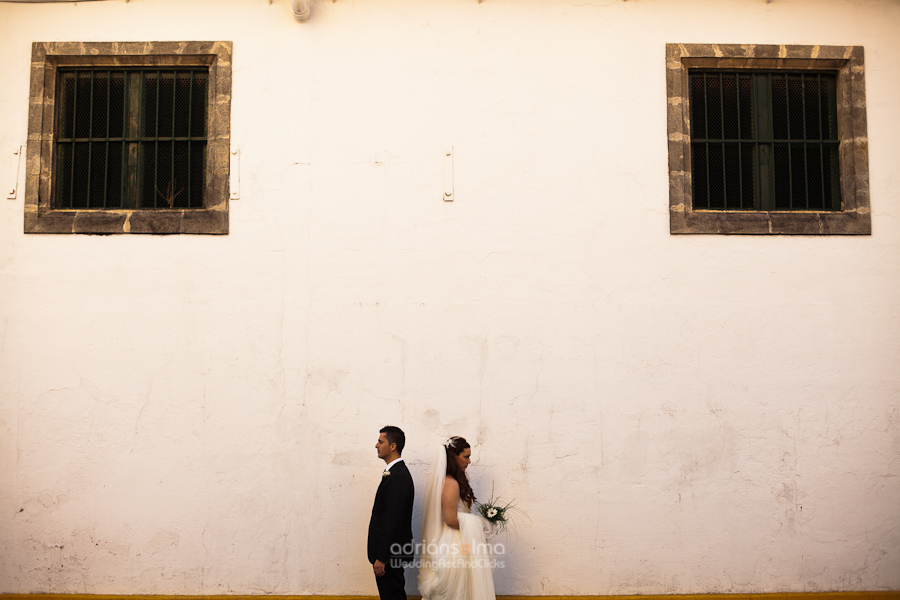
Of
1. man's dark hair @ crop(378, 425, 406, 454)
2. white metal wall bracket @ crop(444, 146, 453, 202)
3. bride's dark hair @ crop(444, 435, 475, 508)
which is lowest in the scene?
bride's dark hair @ crop(444, 435, 475, 508)

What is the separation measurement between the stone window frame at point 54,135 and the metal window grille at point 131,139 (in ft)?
0.35

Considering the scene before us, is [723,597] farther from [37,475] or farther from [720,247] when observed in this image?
[37,475]

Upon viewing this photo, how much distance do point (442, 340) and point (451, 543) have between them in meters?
1.74

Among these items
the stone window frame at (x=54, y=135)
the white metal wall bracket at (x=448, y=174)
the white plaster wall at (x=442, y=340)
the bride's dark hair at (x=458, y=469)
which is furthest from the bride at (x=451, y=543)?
the stone window frame at (x=54, y=135)

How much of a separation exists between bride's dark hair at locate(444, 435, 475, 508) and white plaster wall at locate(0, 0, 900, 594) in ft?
1.94

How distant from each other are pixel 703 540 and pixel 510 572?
1712 millimetres

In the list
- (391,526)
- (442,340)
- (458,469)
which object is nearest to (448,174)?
(442,340)

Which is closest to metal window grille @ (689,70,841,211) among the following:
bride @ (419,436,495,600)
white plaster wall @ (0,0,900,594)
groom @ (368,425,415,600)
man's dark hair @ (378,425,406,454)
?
white plaster wall @ (0,0,900,594)

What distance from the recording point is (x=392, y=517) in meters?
5.12

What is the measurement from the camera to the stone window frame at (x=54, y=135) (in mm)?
6164

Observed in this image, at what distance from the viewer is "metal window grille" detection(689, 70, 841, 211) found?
6477mm

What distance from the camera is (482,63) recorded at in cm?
635

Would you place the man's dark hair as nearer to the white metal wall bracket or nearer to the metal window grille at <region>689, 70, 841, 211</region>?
the white metal wall bracket

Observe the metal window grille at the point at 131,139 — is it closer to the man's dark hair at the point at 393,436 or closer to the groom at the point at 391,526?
the man's dark hair at the point at 393,436
